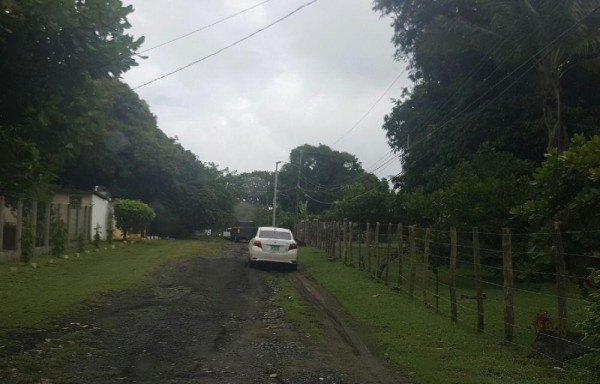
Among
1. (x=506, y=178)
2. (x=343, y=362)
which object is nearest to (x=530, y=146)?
(x=506, y=178)

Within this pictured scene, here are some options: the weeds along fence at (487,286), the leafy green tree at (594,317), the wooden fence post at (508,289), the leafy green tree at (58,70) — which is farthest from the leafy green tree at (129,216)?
the leafy green tree at (594,317)

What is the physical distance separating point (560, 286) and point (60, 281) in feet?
37.9

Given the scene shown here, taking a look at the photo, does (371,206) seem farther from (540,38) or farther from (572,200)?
(572,200)

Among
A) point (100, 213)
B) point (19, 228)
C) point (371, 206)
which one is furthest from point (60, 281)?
point (100, 213)

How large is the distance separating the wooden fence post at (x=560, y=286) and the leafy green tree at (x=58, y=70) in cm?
635

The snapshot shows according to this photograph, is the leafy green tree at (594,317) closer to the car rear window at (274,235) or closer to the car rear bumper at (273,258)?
the car rear bumper at (273,258)

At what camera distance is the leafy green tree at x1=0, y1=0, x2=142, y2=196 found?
26.7 feet

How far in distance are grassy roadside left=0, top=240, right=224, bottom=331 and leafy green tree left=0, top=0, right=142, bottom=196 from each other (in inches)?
104

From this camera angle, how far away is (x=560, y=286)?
316 inches

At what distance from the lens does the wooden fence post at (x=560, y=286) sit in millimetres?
8016

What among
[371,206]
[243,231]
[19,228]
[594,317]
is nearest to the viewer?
[594,317]

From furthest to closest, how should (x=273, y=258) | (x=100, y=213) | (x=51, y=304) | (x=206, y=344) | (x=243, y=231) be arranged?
1. (x=243, y=231)
2. (x=100, y=213)
3. (x=273, y=258)
4. (x=51, y=304)
5. (x=206, y=344)

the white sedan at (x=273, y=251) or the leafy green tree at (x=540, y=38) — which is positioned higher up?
the leafy green tree at (x=540, y=38)

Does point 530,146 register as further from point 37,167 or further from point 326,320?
point 37,167
